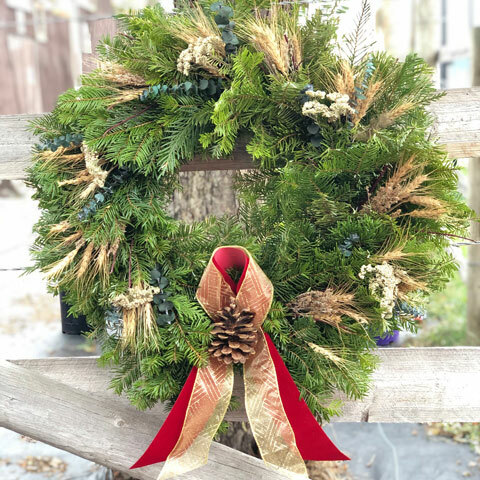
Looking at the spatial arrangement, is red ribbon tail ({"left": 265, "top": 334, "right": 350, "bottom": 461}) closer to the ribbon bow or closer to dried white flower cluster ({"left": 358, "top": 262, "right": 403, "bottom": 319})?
the ribbon bow

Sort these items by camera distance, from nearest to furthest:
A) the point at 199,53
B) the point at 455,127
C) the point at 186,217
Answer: the point at 199,53, the point at 455,127, the point at 186,217

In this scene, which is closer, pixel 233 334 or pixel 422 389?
pixel 233 334

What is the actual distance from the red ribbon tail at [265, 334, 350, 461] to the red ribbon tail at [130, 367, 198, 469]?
148 mm

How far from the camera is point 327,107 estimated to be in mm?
786

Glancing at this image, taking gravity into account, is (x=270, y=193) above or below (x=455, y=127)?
below

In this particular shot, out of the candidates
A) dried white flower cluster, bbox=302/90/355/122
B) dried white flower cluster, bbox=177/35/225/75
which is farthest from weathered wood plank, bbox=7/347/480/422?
dried white flower cluster, bbox=177/35/225/75

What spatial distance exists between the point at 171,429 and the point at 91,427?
22 cm

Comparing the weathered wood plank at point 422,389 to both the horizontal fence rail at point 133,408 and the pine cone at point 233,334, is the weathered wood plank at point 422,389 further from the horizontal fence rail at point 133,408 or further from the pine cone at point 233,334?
the pine cone at point 233,334

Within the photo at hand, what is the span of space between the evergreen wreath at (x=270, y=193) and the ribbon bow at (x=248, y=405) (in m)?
0.03

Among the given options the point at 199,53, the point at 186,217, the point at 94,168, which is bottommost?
the point at 186,217

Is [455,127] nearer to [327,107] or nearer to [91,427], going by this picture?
[327,107]

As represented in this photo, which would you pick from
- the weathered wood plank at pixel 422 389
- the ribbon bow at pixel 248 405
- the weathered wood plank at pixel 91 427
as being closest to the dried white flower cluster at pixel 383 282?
the ribbon bow at pixel 248 405

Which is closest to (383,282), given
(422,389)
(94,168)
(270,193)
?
(270,193)

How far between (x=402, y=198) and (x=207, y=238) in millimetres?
352
